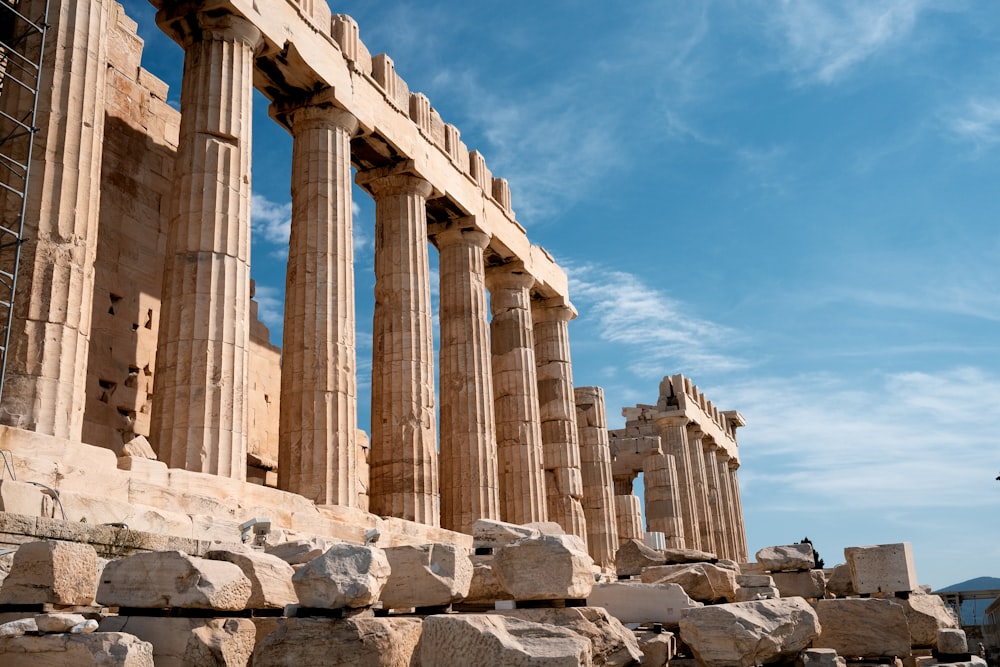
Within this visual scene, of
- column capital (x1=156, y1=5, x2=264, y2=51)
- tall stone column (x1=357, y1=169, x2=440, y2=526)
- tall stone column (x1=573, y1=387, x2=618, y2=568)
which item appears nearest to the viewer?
column capital (x1=156, y1=5, x2=264, y2=51)

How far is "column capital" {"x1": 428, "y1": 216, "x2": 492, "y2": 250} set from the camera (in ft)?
73.5

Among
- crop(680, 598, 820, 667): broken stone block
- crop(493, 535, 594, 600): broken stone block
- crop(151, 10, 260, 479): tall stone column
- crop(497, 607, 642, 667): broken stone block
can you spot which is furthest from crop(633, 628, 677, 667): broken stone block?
crop(151, 10, 260, 479): tall stone column

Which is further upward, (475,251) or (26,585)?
(475,251)

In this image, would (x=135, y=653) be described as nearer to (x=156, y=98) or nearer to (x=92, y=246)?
(x=92, y=246)

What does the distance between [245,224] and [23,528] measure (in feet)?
23.8

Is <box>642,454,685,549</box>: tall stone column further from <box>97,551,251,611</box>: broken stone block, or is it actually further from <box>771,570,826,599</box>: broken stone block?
<box>97,551,251,611</box>: broken stone block

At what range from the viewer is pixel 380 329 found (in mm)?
19047

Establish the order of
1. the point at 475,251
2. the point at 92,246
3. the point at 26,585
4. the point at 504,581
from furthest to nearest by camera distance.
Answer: the point at 475,251 → the point at 92,246 → the point at 504,581 → the point at 26,585

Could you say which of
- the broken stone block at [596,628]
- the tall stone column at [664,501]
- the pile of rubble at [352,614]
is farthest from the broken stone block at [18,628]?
the tall stone column at [664,501]

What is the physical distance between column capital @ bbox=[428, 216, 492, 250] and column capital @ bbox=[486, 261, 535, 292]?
100 inches

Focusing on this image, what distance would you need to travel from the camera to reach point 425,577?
7652 mm

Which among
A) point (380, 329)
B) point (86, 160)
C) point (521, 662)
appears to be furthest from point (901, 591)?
point (86, 160)

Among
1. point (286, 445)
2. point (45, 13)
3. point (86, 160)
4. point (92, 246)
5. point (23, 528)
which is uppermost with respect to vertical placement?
point (45, 13)

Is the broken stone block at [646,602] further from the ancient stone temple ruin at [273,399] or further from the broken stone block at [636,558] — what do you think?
the broken stone block at [636,558]
